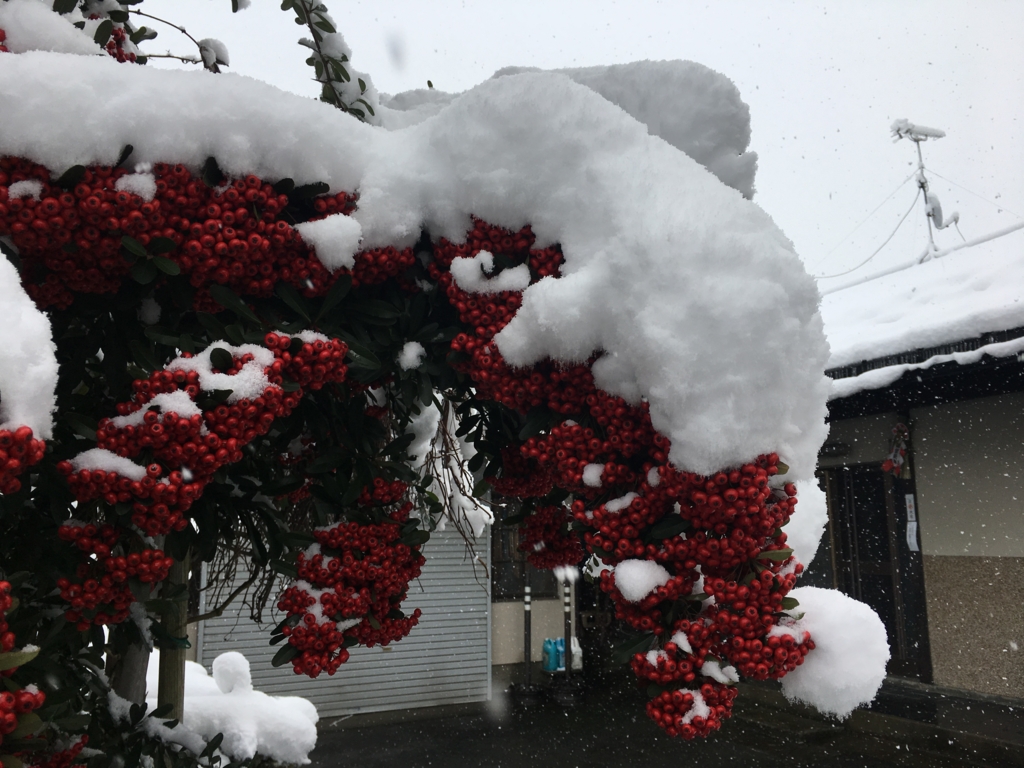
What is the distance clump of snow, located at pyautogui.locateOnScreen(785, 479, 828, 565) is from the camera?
1.58 m

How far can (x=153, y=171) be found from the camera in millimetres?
1273

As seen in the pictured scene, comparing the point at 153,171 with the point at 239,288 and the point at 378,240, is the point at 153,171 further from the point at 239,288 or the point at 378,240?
the point at 378,240

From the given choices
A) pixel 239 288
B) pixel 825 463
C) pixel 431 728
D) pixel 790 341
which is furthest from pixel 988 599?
pixel 239 288

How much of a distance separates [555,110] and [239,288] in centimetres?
73

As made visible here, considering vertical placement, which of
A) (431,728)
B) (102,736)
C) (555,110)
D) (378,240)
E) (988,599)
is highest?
(555,110)

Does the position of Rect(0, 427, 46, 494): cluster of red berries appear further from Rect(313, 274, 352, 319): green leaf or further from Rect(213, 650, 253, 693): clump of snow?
Rect(213, 650, 253, 693): clump of snow

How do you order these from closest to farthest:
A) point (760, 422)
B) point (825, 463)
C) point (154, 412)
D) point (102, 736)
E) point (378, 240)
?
point (154, 412) < point (760, 422) < point (378, 240) < point (102, 736) < point (825, 463)

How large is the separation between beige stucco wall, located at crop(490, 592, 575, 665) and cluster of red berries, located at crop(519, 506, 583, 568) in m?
7.39

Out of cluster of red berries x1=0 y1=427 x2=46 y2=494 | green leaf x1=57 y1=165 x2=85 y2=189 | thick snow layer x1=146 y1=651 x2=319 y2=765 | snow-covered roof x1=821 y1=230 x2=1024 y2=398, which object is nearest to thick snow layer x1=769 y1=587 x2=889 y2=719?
cluster of red berries x1=0 y1=427 x2=46 y2=494

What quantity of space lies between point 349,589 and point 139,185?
88 centimetres

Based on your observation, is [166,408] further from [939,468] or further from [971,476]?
[939,468]

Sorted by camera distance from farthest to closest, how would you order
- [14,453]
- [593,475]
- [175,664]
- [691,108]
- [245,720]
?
1. [245,720]
2. [175,664]
3. [691,108]
4. [593,475]
5. [14,453]

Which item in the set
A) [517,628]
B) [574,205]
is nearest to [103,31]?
[574,205]

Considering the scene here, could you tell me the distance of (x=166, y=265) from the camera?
1.26 meters
